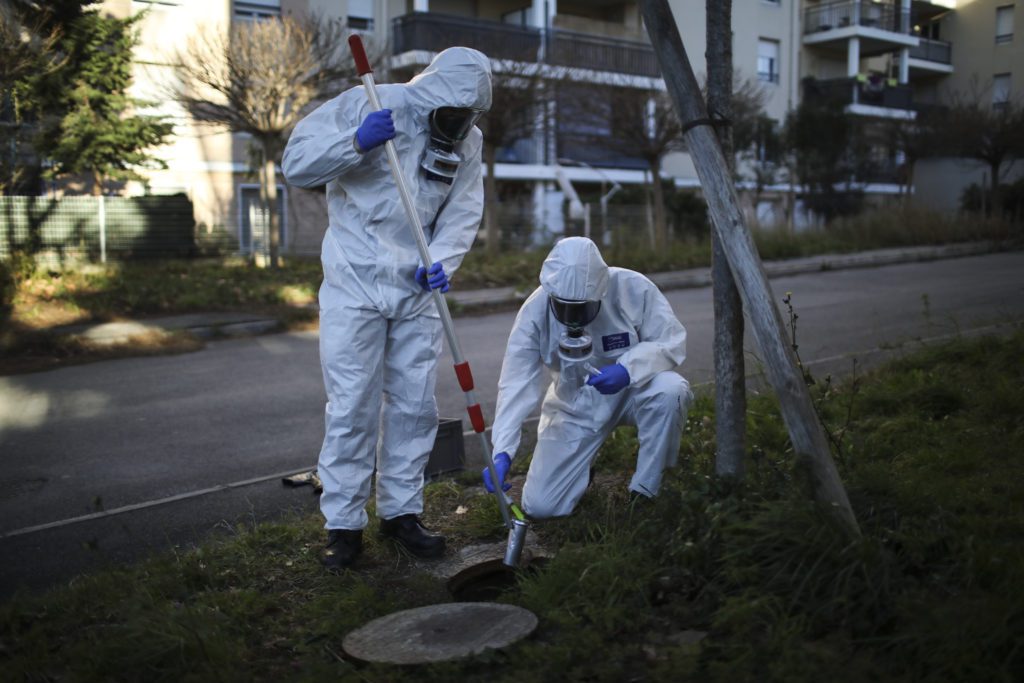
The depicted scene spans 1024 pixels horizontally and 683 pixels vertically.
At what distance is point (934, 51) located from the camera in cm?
2794

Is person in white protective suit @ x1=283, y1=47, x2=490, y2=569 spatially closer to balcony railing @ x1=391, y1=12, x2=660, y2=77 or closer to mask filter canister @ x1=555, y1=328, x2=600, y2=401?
mask filter canister @ x1=555, y1=328, x2=600, y2=401

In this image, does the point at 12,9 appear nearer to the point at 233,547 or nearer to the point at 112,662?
the point at 233,547

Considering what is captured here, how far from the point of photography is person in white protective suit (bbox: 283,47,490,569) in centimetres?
396

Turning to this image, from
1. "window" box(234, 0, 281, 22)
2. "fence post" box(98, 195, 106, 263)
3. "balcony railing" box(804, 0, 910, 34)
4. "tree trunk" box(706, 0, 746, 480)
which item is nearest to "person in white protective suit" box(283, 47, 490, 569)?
"tree trunk" box(706, 0, 746, 480)

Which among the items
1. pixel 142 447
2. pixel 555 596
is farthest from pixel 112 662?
pixel 142 447

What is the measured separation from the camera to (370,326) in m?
4.00

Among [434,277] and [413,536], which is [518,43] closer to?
[434,277]

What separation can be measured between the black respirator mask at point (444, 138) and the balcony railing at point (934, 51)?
781 inches

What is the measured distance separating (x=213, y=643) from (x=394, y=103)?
229 cm

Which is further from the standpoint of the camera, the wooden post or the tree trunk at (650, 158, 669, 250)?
the tree trunk at (650, 158, 669, 250)

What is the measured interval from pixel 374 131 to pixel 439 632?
76.8 inches

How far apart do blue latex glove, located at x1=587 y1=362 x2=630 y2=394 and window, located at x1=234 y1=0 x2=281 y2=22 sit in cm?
Answer: 1927

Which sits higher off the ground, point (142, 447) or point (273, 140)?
point (273, 140)

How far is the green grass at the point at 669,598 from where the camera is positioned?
107 inches
